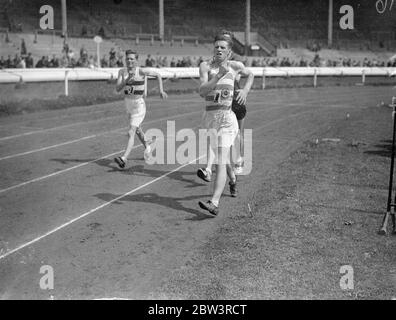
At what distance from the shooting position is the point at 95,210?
7.53 metres

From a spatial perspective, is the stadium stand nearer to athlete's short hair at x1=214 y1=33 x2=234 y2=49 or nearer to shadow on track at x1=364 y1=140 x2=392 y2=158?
shadow on track at x1=364 y1=140 x2=392 y2=158

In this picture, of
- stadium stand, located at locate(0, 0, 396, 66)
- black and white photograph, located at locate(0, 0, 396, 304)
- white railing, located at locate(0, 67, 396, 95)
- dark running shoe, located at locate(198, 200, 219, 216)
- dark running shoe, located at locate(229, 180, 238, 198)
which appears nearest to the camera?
black and white photograph, located at locate(0, 0, 396, 304)

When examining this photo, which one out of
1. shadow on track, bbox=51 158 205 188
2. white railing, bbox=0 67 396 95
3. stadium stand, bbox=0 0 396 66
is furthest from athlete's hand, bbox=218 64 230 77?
stadium stand, bbox=0 0 396 66

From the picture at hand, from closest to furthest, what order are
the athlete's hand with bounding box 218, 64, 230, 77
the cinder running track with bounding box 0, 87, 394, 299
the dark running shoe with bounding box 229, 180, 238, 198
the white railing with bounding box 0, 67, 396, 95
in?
the cinder running track with bounding box 0, 87, 394, 299, the athlete's hand with bounding box 218, 64, 230, 77, the dark running shoe with bounding box 229, 180, 238, 198, the white railing with bounding box 0, 67, 396, 95

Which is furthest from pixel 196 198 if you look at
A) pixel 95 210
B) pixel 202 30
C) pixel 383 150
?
pixel 202 30

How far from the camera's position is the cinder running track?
5.23 meters

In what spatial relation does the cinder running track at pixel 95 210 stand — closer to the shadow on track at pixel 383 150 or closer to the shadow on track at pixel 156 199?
the shadow on track at pixel 156 199

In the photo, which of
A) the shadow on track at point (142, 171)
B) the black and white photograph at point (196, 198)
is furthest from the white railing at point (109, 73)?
the shadow on track at point (142, 171)

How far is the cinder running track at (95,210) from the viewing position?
17.1 feet

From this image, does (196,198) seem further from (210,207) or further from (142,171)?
(142,171)

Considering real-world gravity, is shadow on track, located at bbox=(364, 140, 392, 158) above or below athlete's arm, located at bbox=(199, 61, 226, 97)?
below

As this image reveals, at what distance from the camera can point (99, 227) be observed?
6777mm

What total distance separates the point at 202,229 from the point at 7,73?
16.8 meters
